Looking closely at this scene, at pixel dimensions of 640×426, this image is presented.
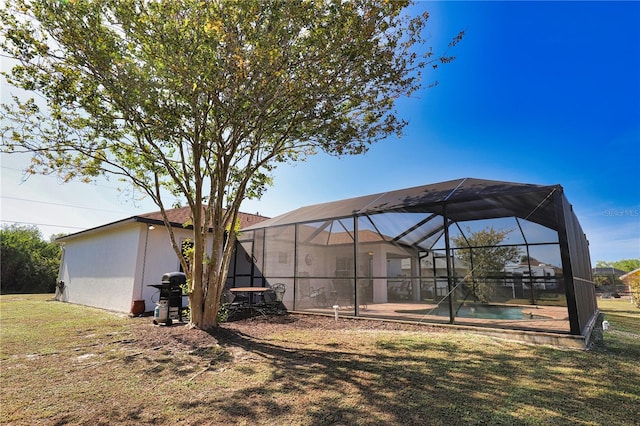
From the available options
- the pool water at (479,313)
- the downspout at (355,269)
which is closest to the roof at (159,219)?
the downspout at (355,269)

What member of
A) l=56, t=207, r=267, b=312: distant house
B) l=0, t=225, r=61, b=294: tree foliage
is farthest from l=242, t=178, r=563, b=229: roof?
l=0, t=225, r=61, b=294: tree foliage

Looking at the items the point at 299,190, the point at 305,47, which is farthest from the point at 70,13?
the point at 299,190

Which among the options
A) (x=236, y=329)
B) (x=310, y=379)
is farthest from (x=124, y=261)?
(x=310, y=379)

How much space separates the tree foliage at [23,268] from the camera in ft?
64.8

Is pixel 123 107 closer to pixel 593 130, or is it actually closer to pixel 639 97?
pixel 639 97

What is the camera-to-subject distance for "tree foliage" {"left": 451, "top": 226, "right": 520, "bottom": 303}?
363 inches

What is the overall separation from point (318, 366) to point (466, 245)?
25.3 ft

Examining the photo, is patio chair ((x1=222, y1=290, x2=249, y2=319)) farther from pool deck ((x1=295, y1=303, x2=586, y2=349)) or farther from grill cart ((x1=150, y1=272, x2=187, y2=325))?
pool deck ((x1=295, y1=303, x2=586, y2=349))

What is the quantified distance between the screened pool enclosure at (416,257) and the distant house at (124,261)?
242 cm

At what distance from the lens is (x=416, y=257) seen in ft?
34.8

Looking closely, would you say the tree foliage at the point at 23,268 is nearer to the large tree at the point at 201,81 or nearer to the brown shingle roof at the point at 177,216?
the brown shingle roof at the point at 177,216

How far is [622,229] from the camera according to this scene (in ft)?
53.0

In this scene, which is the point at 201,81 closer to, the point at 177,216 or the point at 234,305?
the point at 234,305

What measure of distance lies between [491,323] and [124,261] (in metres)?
10.5
